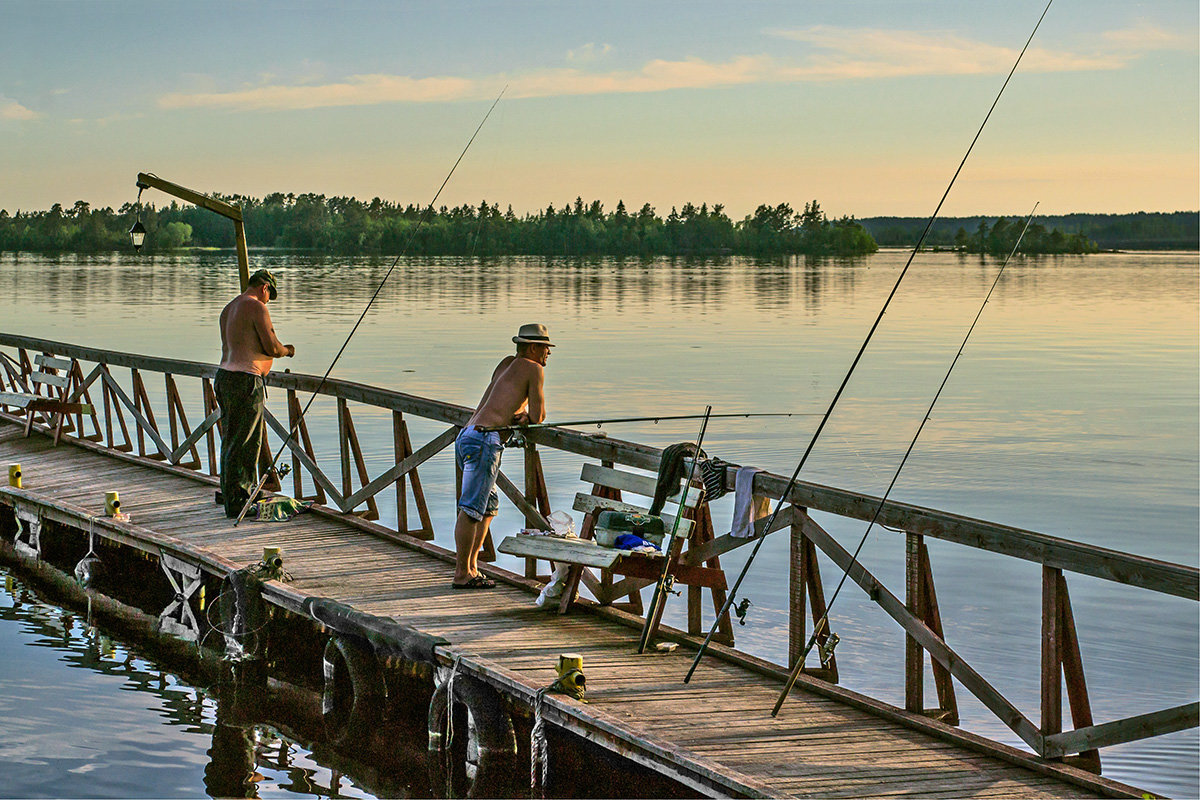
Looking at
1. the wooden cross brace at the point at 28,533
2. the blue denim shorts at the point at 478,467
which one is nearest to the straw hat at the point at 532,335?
the blue denim shorts at the point at 478,467

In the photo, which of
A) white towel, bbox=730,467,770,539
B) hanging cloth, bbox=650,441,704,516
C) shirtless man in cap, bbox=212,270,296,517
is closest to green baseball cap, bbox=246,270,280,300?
shirtless man in cap, bbox=212,270,296,517

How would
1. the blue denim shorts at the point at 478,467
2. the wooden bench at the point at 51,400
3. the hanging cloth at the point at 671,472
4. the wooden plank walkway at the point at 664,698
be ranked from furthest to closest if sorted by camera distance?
the wooden bench at the point at 51,400, the blue denim shorts at the point at 478,467, the hanging cloth at the point at 671,472, the wooden plank walkway at the point at 664,698

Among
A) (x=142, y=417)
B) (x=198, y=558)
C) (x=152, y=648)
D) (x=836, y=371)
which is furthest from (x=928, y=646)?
(x=836, y=371)

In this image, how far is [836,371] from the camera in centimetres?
3111

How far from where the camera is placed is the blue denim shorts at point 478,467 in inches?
290

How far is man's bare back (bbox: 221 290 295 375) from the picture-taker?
29.8 feet

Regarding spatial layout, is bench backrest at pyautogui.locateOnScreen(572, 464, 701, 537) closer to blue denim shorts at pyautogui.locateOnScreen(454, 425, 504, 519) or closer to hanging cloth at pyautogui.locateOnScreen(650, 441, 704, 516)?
hanging cloth at pyautogui.locateOnScreen(650, 441, 704, 516)

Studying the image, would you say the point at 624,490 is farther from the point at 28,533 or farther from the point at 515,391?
the point at 28,533

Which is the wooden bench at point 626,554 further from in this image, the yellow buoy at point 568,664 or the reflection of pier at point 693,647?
the yellow buoy at point 568,664

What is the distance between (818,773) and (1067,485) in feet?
45.0

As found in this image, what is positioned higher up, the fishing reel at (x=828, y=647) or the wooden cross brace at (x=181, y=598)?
the fishing reel at (x=828, y=647)

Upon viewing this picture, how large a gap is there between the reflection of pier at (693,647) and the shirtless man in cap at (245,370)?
0.48 meters

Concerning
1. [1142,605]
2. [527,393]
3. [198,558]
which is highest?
[527,393]

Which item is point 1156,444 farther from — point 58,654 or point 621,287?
point 621,287
